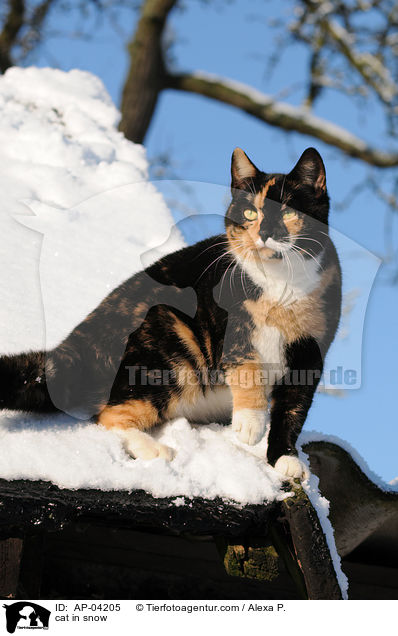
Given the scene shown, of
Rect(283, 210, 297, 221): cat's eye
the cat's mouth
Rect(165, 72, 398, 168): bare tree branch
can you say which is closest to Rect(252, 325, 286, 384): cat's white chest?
the cat's mouth

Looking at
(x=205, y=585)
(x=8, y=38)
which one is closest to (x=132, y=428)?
(x=205, y=585)

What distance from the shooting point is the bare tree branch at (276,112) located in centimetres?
647

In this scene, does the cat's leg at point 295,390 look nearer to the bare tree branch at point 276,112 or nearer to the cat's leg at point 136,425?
the cat's leg at point 136,425

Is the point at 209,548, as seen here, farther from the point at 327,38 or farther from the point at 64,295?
the point at 327,38

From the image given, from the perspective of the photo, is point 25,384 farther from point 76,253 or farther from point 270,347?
point 76,253

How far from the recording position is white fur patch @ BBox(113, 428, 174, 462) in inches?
72.3

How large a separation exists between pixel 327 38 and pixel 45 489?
21.4 feet

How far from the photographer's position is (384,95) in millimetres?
6363

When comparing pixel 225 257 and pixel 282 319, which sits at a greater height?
pixel 225 257

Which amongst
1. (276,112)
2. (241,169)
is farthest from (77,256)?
(276,112)

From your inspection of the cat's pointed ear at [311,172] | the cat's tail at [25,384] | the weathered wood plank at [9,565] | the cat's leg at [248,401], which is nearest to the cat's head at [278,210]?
the cat's pointed ear at [311,172]

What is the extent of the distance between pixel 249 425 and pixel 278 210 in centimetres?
73
